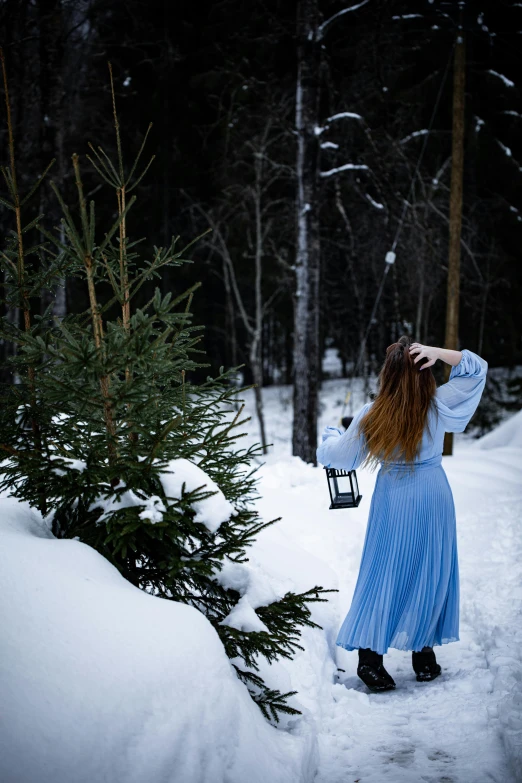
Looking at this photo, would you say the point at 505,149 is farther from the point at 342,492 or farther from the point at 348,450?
the point at 348,450

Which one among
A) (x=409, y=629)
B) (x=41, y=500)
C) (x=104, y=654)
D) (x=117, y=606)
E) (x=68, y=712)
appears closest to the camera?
(x=68, y=712)

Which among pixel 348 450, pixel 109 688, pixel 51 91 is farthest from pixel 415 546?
pixel 51 91

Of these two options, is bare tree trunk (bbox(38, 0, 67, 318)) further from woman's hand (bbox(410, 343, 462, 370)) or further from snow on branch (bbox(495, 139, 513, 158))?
snow on branch (bbox(495, 139, 513, 158))

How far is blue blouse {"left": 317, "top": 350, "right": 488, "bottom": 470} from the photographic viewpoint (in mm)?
3766

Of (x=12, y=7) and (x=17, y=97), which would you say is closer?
(x=12, y=7)

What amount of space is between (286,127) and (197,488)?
10834 mm

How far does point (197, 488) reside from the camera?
2.58 meters

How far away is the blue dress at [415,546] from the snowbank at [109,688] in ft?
4.43

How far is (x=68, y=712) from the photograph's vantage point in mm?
1942

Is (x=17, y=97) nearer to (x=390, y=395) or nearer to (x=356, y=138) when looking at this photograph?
(x=356, y=138)

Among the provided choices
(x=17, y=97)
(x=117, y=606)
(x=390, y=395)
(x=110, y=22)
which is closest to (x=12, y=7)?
(x=17, y=97)

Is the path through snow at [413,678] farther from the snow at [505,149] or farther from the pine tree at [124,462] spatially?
the snow at [505,149]

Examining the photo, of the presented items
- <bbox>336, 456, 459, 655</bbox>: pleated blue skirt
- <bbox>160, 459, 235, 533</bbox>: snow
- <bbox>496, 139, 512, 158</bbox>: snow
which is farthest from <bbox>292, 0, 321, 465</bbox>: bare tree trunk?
<bbox>160, 459, 235, 533</bbox>: snow

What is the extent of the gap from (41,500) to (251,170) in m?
15.8
